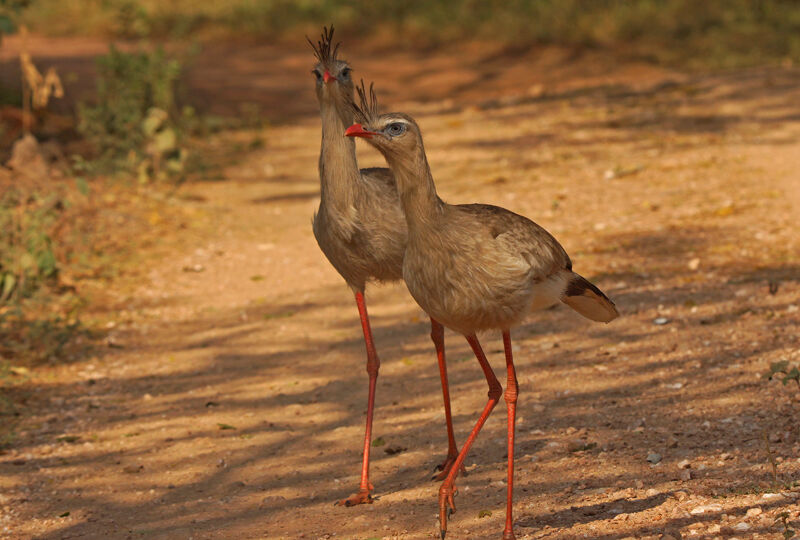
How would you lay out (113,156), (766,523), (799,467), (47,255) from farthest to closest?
(113,156) < (47,255) < (799,467) < (766,523)

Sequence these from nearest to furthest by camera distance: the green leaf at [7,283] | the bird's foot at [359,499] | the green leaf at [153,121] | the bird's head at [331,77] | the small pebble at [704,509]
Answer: the small pebble at [704,509], the bird's foot at [359,499], the bird's head at [331,77], the green leaf at [7,283], the green leaf at [153,121]

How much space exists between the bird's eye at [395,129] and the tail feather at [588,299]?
926 mm

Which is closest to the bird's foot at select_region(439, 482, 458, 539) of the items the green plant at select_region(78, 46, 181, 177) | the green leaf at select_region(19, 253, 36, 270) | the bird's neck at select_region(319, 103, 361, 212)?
the bird's neck at select_region(319, 103, 361, 212)

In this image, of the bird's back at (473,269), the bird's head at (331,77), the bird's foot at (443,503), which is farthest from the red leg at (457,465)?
the bird's head at (331,77)

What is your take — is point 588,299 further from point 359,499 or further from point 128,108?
point 128,108

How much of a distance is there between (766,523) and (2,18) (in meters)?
6.58

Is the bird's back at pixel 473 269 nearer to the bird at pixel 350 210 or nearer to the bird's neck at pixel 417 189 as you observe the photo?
the bird's neck at pixel 417 189

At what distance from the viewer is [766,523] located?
124 inches

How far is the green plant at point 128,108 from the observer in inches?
347

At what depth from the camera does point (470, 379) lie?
5191mm

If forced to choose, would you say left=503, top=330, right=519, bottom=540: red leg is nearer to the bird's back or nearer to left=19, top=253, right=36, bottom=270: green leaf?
the bird's back

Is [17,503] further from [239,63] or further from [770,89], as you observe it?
[239,63]

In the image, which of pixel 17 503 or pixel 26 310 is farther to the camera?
pixel 26 310

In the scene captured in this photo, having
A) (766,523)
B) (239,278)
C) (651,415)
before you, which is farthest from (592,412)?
(239,278)
